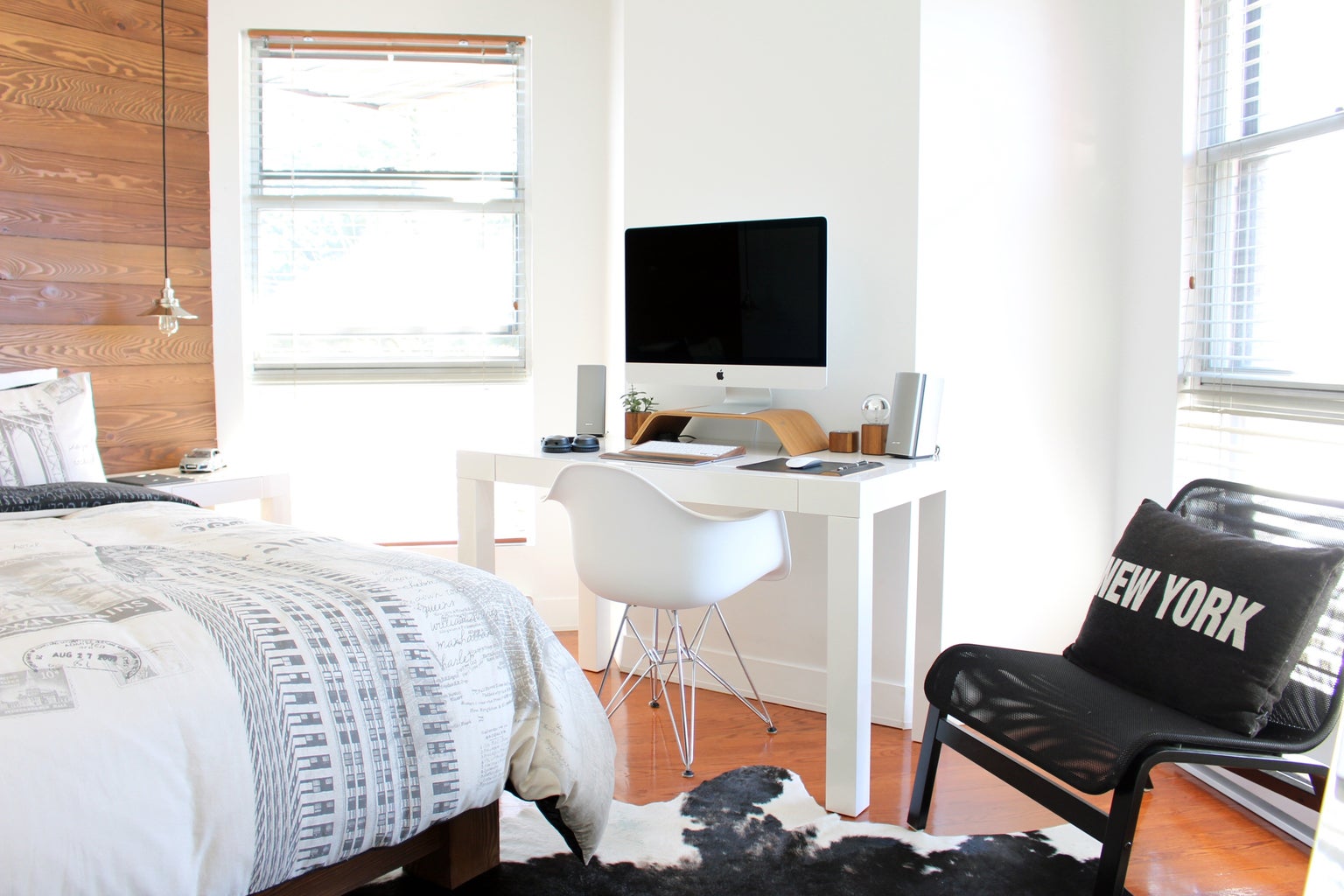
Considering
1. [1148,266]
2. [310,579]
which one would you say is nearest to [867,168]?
[1148,266]

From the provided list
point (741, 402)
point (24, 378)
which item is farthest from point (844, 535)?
point (24, 378)

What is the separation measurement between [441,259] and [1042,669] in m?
2.76

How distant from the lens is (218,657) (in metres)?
1.46

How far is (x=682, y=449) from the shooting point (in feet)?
9.21

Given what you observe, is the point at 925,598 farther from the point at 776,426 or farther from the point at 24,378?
the point at 24,378

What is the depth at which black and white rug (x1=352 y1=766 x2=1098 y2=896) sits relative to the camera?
197 centimetres

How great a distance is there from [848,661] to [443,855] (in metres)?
0.98

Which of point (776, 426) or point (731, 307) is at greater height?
point (731, 307)

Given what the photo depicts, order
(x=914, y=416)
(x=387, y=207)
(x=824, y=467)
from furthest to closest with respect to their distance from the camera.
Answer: (x=387, y=207) → (x=914, y=416) → (x=824, y=467)

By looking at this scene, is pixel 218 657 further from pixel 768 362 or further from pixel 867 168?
pixel 867 168

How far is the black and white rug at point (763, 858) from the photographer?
197 cm

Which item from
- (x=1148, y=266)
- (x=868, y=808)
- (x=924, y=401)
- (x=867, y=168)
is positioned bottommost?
(x=868, y=808)

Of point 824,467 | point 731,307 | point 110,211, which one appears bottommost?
point 824,467

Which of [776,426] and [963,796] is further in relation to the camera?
[776,426]
